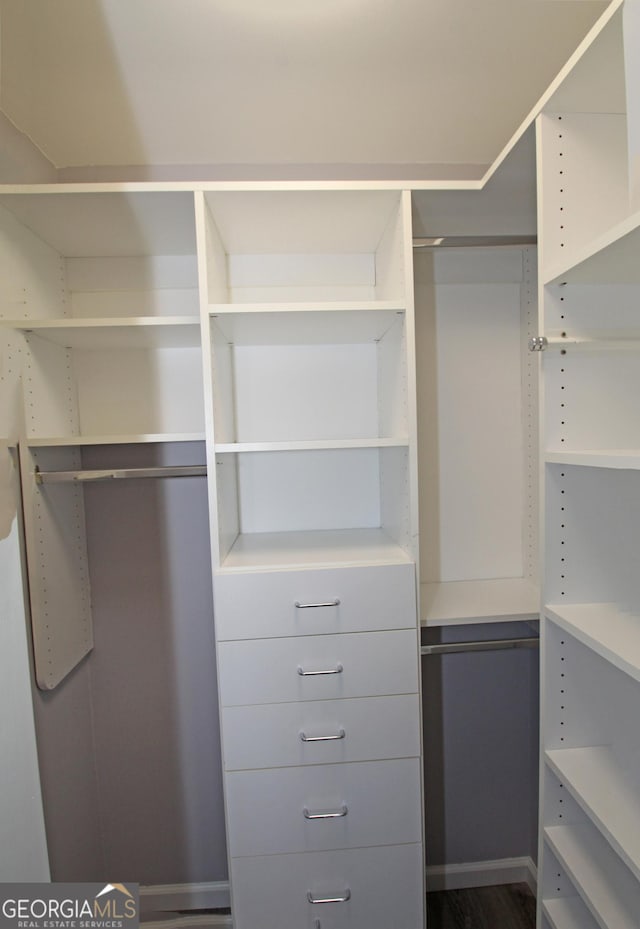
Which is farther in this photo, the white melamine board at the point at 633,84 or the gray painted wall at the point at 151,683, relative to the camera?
the gray painted wall at the point at 151,683

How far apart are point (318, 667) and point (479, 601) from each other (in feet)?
1.94

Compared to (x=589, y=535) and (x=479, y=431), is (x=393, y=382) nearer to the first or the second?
(x=479, y=431)

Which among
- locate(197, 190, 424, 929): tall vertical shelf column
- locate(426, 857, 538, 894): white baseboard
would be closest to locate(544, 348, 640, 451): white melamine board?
locate(197, 190, 424, 929): tall vertical shelf column

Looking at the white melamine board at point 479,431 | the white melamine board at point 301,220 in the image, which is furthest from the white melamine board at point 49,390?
the white melamine board at point 479,431

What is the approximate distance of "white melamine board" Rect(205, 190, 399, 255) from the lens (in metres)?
1.27

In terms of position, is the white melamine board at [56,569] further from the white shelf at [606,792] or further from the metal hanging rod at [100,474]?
the white shelf at [606,792]

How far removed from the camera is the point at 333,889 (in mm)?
1324

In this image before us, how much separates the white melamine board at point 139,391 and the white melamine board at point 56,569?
0.17m

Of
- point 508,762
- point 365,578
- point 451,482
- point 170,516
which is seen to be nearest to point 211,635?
point 170,516

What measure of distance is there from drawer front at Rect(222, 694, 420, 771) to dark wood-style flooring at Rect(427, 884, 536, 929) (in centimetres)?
78

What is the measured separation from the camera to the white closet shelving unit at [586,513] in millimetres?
1040

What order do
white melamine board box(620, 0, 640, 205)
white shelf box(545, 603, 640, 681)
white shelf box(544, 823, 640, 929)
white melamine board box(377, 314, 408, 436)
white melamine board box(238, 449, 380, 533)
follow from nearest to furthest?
white melamine board box(620, 0, 640, 205), white shelf box(545, 603, 640, 681), white shelf box(544, 823, 640, 929), white melamine board box(377, 314, 408, 436), white melamine board box(238, 449, 380, 533)

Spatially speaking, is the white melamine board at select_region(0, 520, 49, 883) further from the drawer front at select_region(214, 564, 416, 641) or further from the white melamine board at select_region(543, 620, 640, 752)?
the white melamine board at select_region(543, 620, 640, 752)

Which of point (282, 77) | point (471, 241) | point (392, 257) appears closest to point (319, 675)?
point (392, 257)
